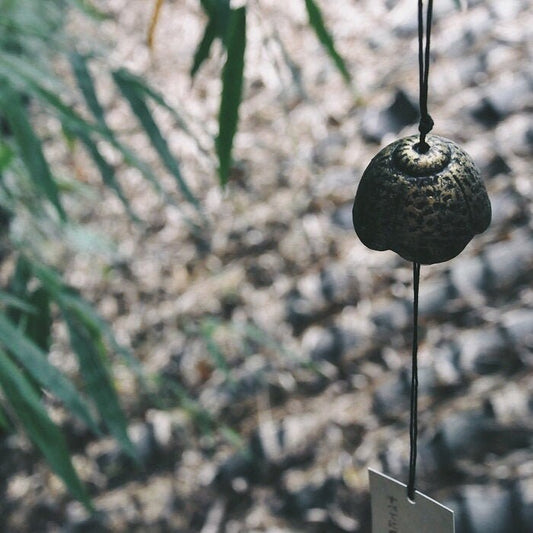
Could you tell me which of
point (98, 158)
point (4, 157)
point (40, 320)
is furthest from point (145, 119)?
point (40, 320)

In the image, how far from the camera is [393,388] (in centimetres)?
138

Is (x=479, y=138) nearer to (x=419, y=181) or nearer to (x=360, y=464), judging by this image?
(x=360, y=464)

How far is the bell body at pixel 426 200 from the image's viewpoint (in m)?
0.48

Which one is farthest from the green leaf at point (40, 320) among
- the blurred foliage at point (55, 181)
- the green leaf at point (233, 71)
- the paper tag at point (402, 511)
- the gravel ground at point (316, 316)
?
the paper tag at point (402, 511)

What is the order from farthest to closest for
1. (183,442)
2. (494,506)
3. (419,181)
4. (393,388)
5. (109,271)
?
(109,271) → (183,442) → (393,388) → (494,506) → (419,181)

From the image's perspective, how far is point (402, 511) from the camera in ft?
1.94

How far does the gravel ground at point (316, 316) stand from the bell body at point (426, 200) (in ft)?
1.78

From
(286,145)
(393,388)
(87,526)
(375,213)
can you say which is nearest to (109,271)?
(286,145)

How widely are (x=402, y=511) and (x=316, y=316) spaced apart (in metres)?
1.00

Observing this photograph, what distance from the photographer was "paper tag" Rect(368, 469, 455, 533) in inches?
21.8

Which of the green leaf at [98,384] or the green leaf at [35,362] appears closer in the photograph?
the green leaf at [35,362]

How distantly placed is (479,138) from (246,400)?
2.46ft

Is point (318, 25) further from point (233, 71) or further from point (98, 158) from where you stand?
point (98, 158)

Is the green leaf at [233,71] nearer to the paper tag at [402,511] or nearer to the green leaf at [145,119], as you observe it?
the green leaf at [145,119]
